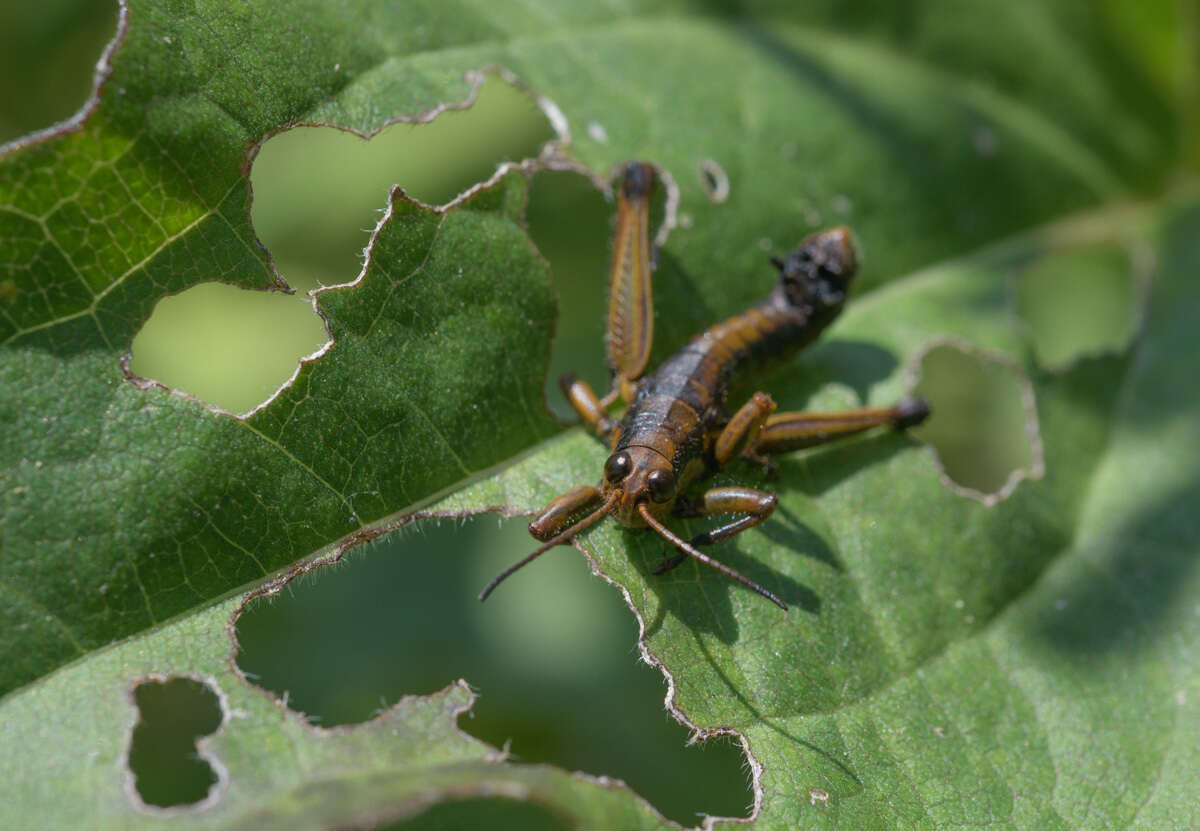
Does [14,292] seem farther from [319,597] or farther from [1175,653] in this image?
[1175,653]

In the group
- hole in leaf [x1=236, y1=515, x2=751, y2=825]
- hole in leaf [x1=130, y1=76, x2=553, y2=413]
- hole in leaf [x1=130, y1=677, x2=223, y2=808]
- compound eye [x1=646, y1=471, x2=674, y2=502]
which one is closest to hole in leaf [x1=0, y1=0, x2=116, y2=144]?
hole in leaf [x1=130, y1=76, x2=553, y2=413]

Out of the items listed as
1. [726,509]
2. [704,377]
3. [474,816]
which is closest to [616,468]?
[726,509]

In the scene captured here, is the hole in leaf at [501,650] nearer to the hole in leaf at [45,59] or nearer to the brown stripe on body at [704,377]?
the brown stripe on body at [704,377]

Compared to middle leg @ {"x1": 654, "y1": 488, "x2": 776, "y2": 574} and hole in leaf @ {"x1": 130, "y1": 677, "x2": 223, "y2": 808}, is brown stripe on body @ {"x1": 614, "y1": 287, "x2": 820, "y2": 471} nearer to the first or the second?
middle leg @ {"x1": 654, "y1": 488, "x2": 776, "y2": 574}

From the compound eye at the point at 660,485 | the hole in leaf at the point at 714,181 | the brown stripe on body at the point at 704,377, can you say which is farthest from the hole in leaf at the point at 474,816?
the hole in leaf at the point at 714,181

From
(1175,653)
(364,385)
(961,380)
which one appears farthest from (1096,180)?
(364,385)

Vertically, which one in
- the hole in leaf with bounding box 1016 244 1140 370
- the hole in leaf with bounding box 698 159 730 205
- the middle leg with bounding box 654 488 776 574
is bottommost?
the hole in leaf with bounding box 1016 244 1140 370
